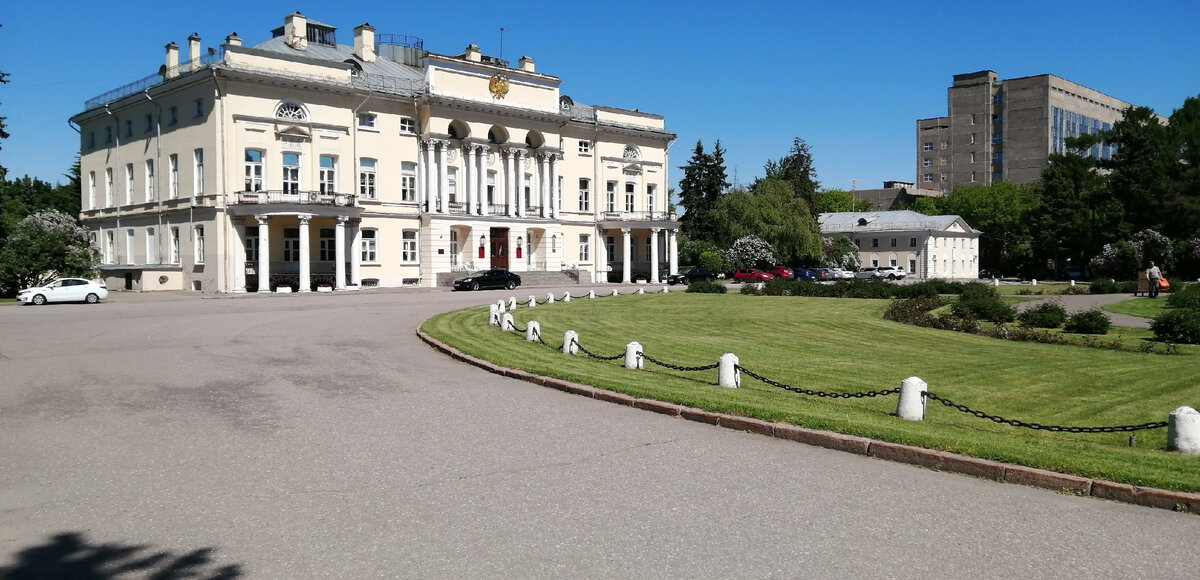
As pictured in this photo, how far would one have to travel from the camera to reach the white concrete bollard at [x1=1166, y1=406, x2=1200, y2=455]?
927 cm

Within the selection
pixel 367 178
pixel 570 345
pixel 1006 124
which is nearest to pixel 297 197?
pixel 367 178

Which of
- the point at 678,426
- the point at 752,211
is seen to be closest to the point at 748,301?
the point at 678,426

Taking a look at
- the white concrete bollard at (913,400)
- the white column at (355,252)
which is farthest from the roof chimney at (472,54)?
the white concrete bollard at (913,400)

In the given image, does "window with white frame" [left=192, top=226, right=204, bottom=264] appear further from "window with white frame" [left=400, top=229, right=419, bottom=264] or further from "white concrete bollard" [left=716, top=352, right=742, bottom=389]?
"white concrete bollard" [left=716, top=352, right=742, bottom=389]

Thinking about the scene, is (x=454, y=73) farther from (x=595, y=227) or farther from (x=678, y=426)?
(x=678, y=426)

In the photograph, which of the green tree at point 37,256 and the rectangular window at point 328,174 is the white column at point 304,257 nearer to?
the rectangular window at point 328,174

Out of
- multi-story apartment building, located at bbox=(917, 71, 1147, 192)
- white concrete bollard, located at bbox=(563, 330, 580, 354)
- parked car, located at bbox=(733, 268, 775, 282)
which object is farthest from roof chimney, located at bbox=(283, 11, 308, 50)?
multi-story apartment building, located at bbox=(917, 71, 1147, 192)

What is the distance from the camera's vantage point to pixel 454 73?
2231 inches

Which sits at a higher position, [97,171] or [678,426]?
[97,171]

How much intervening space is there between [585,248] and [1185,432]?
58.9 metres

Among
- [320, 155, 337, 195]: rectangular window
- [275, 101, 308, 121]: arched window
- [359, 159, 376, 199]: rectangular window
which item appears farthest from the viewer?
[359, 159, 376, 199]: rectangular window

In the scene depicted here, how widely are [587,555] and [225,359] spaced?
13.2 metres

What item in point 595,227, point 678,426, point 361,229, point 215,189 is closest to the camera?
point 678,426

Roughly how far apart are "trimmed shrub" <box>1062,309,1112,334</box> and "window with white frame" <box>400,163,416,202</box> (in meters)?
40.3
